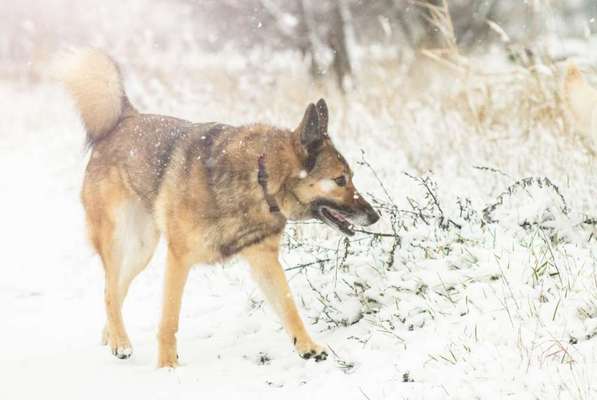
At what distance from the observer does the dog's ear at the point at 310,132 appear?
3803 mm

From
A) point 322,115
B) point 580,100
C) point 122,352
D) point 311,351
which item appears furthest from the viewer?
point 122,352

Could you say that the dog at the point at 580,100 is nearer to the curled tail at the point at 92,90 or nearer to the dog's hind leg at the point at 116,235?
the dog's hind leg at the point at 116,235

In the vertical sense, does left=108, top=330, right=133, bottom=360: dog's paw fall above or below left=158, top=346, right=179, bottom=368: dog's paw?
below

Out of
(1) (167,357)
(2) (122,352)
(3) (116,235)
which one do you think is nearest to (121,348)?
(2) (122,352)

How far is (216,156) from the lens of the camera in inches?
159

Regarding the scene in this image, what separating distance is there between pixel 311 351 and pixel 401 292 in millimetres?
589

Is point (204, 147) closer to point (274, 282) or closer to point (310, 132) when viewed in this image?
point (310, 132)

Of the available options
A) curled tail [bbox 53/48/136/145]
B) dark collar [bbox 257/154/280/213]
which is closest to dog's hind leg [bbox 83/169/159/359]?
curled tail [bbox 53/48/136/145]

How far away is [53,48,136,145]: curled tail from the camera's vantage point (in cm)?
478

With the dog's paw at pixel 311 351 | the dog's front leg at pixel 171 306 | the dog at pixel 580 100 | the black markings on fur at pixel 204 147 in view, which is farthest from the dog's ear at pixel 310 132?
the dog at pixel 580 100

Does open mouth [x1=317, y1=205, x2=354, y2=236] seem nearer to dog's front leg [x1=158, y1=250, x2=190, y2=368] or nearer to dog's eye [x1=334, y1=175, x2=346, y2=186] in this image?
dog's eye [x1=334, y1=175, x2=346, y2=186]

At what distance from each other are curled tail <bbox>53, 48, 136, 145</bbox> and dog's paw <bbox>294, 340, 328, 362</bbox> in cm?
215

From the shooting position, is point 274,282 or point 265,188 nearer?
point 265,188

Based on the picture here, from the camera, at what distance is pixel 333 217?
398 cm
